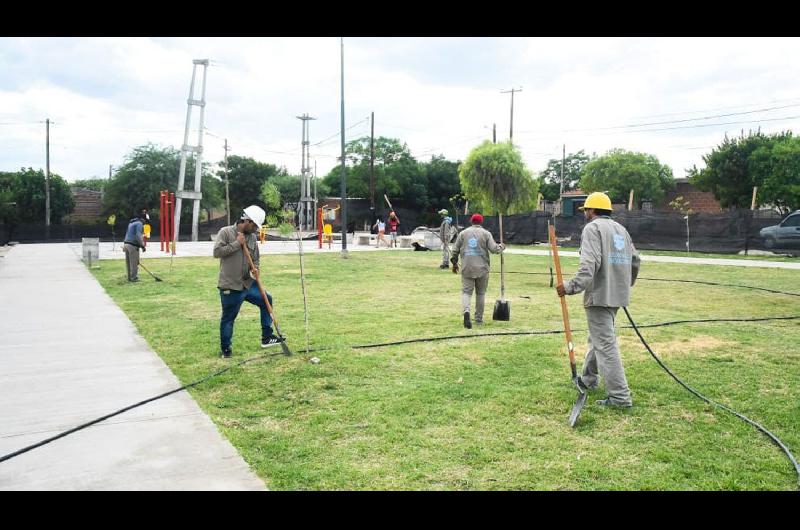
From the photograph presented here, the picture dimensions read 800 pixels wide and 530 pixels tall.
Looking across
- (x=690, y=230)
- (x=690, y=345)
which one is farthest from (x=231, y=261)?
(x=690, y=230)

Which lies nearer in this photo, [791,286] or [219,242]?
[219,242]

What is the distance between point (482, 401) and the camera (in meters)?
5.88

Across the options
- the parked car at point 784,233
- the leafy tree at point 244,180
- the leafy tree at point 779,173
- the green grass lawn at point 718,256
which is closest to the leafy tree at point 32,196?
the leafy tree at point 244,180

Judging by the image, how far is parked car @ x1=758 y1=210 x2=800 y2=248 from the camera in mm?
25391

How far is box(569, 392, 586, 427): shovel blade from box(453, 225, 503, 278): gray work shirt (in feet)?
14.1

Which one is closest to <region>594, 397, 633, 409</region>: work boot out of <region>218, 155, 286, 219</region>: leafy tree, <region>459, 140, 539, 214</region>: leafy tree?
<region>459, 140, 539, 214</region>: leafy tree

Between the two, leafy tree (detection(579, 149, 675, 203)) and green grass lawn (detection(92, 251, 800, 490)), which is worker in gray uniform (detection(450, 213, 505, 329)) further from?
leafy tree (detection(579, 149, 675, 203))

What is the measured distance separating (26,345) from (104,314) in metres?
2.67

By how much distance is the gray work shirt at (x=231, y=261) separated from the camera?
302 inches

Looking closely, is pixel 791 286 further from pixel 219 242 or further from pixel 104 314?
pixel 104 314

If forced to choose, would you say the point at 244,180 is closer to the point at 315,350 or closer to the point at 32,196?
the point at 32,196

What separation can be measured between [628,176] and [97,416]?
55.7 m
